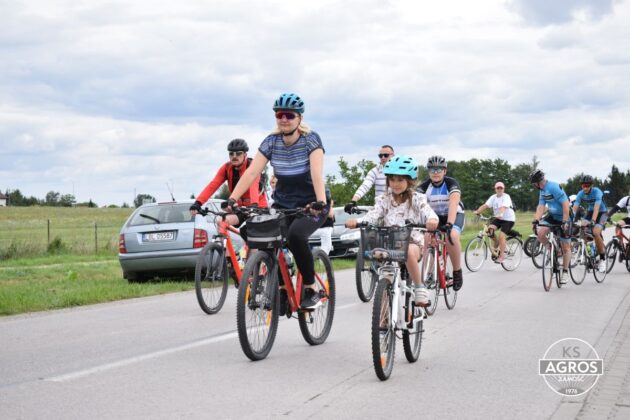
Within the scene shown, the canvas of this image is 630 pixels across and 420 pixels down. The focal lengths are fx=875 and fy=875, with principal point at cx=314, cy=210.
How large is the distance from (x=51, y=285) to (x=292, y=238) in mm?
9308

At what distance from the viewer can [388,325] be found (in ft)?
21.2

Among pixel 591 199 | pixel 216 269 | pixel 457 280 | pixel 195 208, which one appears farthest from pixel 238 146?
pixel 591 199

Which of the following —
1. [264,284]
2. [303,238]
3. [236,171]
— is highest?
[236,171]

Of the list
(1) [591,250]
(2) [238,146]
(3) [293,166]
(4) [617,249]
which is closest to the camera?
(3) [293,166]

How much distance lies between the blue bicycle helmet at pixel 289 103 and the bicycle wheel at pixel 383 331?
185 cm

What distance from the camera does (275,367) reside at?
697 centimetres

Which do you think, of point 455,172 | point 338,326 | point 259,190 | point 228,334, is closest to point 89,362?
point 228,334

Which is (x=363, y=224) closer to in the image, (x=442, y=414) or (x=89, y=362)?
(x=442, y=414)

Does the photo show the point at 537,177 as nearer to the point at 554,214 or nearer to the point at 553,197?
the point at 553,197

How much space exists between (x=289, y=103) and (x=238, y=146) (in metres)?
3.10

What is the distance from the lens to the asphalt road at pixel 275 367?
18.3 feet

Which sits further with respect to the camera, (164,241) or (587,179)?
(587,179)

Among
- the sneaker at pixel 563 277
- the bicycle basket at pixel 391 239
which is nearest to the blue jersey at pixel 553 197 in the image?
the sneaker at pixel 563 277

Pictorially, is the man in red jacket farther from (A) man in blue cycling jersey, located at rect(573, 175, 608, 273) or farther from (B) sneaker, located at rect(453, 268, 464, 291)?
(A) man in blue cycling jersey, located at rect(573, 175, 608, 273)
